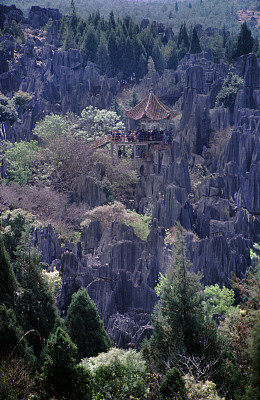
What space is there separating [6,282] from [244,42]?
31.7 m

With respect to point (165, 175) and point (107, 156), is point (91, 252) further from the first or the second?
point (107, 156)

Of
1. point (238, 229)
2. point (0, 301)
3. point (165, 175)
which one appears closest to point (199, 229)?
point (238, 229)

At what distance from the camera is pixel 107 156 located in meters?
29.2

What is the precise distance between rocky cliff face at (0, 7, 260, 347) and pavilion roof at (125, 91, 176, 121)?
1320 mm

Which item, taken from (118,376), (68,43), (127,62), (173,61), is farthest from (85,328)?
(68,43)

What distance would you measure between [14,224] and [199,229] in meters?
8.68

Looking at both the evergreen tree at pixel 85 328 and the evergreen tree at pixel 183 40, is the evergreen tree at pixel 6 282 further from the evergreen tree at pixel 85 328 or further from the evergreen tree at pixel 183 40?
the evergreen tree at pixel 183 40

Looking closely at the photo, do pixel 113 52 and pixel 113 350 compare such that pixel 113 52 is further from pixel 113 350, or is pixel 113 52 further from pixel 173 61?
pixel 113 350

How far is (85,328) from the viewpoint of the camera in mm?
11945

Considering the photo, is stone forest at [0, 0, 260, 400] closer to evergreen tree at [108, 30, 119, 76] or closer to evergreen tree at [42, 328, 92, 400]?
evergreen tree at [42, 328, 92, 400]

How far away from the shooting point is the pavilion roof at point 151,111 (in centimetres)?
3155

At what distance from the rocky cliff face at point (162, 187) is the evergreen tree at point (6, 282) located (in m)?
4.25

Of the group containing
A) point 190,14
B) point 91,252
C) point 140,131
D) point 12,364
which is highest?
point 190,14

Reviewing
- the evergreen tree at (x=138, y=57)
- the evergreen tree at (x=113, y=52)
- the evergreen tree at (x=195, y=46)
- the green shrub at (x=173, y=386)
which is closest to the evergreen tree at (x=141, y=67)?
the evergreen tree at (x=138, y=57)
